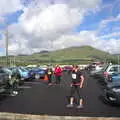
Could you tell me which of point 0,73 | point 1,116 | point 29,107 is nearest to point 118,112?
point 29,107

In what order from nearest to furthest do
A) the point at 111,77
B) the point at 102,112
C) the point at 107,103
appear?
the point at 102,112, the point at 107,103, the point at 111,77

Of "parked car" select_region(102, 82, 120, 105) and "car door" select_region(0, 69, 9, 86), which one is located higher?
"car door" select_region(0, 69, 9, 86)

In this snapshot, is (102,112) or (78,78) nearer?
(102,112)

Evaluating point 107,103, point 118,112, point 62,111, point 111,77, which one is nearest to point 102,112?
point 118,112

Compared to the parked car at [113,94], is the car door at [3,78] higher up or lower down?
higher up

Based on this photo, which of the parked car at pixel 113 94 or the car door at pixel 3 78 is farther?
the car door at pixel 3 78

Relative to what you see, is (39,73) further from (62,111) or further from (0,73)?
(62,111)

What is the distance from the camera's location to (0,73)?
19.4 meters

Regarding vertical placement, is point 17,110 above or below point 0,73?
below

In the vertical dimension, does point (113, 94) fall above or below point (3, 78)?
below

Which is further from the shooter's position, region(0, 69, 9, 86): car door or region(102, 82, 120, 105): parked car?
region(0, 69, 9, 86): car door

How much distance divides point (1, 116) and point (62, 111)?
11.0ft

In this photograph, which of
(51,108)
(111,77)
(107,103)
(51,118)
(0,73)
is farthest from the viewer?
(111,77)

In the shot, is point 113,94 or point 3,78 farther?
point 3,78
